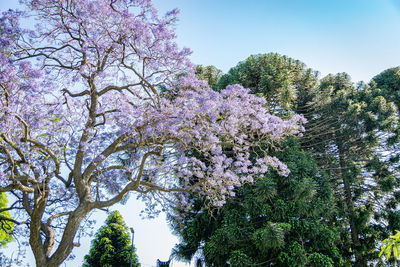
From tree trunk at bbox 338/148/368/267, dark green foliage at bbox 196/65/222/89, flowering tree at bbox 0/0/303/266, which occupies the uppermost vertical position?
dark green foliage at bbox 196/65/222/89

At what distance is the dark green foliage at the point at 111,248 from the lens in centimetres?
1689

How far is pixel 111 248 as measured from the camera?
17.1 meters

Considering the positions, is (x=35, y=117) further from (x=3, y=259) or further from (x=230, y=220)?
(x=230, y=220)

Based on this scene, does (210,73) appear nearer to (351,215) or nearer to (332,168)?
(332,168)

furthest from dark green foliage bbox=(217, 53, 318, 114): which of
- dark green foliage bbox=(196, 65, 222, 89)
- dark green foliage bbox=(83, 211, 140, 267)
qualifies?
dark green foliage bbox=(83, 211, 140, 267)

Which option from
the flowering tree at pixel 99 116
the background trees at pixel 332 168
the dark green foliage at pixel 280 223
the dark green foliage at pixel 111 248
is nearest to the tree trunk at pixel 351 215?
the background trees at pixel 332 168

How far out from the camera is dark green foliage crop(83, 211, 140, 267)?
55.4ft

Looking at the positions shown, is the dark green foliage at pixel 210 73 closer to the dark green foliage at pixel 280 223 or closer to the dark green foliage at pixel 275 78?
the dark green foliage at pixel 275 78

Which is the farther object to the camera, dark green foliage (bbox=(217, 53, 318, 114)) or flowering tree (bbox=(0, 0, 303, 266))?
dark green foliage (bbox=(217, 53, 318, 114))

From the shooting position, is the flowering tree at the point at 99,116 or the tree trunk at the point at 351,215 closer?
the flowering tree at the point at 99,116

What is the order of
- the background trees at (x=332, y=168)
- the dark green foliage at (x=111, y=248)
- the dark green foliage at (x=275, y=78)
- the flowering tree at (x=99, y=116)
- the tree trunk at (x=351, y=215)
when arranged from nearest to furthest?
the flowering tree at (x=99, y=116)
the background trees at (x=332, y=168)
the tree trunk at (x=351, y=215)
the dark green foliage at (x=275, y=78)
the dark green foliage at (x=111, y=248)

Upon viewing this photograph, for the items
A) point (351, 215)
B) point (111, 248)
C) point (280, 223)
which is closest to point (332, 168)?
Answer: point (351, 215)

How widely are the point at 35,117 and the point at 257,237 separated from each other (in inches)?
268

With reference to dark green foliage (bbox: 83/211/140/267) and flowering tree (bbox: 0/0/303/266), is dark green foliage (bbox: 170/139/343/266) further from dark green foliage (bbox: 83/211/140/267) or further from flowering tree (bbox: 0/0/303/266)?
dark green foliage (bbox: 83/211/140/267)
